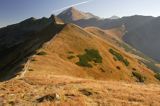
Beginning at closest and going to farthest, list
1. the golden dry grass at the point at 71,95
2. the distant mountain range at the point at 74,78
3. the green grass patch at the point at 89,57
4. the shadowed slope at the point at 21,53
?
1. the golden dry grass at the point at 71,95
2. the distant mountain range at the point at 74,78
3. the shadowed slope at the point at 21,53
4. the green grass patch at the point at 89,57

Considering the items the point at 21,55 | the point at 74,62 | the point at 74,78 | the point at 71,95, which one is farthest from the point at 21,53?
the point at 71,95

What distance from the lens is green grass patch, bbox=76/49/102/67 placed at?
7101 cm

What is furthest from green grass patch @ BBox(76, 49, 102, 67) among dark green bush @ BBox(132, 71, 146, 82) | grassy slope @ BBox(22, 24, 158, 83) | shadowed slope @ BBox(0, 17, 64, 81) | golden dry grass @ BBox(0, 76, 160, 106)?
golden dry grass @ BBox(0, 76, 160, 106)

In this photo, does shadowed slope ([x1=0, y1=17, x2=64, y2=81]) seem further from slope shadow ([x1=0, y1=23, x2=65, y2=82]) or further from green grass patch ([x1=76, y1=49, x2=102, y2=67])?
green grass patch ([x1=76, y1=49, x2=102, y2=67])

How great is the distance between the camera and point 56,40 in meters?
85.7

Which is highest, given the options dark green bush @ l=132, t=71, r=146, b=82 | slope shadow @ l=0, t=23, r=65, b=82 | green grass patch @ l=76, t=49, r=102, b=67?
slope shadow @ l=0, t=23, r=65, b=82

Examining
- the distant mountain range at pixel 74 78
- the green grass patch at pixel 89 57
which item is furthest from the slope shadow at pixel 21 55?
the green grass patch at pixel 89 57

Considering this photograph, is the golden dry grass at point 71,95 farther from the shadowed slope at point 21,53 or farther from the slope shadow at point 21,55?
the shadowed slope at point 21,53

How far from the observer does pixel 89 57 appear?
256 ft

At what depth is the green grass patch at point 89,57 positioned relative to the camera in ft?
233

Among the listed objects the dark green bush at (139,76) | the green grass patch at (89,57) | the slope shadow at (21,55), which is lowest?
the dark green bush at (139,76)

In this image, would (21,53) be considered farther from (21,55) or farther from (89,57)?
(89,57)

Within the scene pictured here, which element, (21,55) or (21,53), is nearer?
(21,55)

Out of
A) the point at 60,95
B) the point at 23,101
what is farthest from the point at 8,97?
the point at 60,95
